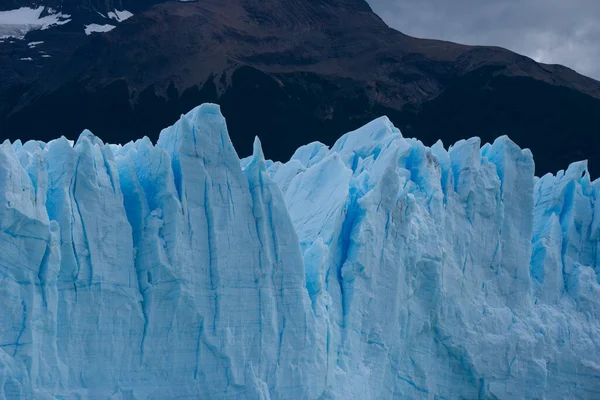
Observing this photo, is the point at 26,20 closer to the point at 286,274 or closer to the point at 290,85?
the point at 290,85

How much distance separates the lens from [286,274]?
54.5 ft

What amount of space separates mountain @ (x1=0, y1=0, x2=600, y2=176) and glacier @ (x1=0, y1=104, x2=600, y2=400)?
1373 centimetres

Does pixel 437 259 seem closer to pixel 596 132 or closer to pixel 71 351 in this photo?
pixel 71 351

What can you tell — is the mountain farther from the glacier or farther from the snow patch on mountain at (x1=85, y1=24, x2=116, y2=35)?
the glacier

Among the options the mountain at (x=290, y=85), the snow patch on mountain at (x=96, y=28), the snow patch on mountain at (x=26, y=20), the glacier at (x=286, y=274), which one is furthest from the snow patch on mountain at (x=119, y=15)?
the glacier at (x=286, y=274)

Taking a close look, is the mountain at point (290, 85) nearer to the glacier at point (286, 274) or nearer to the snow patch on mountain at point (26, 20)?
the snow patch on mountain at point (26, 20)

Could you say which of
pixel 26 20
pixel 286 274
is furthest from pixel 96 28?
pixel 286 274

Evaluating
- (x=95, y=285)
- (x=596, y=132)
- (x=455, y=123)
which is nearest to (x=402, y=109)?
(x=455, y=123)

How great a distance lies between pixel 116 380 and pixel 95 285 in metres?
1.51

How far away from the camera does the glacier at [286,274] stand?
48.2 ft

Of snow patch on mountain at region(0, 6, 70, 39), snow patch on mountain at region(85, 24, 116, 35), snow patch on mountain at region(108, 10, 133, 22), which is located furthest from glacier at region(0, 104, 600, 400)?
snow patch on mountain at region(108, 10, 133, 22)

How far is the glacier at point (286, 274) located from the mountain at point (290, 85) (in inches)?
540

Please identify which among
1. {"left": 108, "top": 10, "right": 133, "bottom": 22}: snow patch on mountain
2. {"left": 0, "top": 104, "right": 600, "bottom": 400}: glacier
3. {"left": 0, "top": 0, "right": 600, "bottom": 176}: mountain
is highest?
{"left": 108, "top": 10, "right": 133, "bottom": 22}: snow patch on mountain

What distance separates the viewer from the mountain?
34.2 metres
